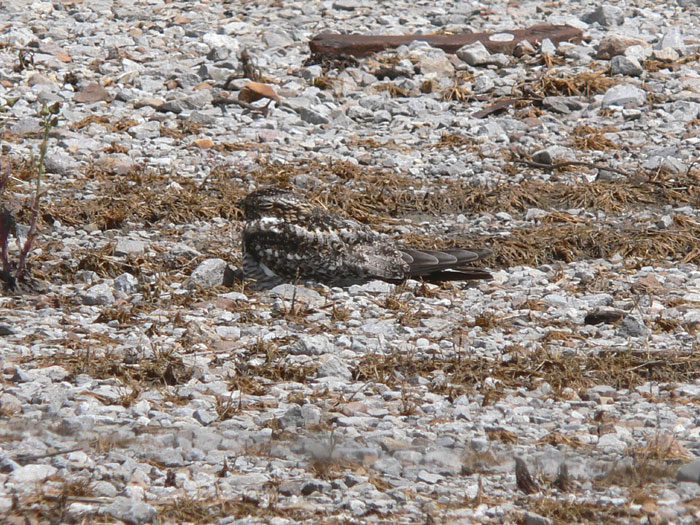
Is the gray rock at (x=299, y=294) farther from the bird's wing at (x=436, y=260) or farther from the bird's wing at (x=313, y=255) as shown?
the bird's wing at (x=436, y=260)

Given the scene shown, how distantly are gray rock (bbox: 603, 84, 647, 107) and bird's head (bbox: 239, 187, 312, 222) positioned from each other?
4692 millimetres

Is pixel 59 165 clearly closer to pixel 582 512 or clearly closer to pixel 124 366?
pixel 124 366

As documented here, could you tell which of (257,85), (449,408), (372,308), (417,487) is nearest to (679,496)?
(417,487)

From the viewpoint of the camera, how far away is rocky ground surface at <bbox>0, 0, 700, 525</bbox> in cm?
350

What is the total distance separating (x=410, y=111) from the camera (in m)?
9.80

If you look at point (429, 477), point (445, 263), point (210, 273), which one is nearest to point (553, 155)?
point (445, 263)

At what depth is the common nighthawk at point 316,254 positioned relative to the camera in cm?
618

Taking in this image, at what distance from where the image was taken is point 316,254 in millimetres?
6215

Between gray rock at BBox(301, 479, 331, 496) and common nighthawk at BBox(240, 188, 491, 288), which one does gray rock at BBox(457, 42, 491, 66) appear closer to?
common nighthawk at BBox(240, 188, 491, 288)

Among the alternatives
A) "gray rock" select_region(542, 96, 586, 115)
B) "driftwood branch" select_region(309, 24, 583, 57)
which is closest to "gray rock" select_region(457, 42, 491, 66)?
"driftwood branch" select_region(309, 24, 583, 57)

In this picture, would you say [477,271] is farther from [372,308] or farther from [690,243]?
[690,243]

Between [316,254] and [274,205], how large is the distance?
0.41 meters

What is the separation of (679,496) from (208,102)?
7.25 m

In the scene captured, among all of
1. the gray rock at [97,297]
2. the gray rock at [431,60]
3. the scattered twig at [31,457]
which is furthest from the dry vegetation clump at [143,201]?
the scattered twig at [31,457]
